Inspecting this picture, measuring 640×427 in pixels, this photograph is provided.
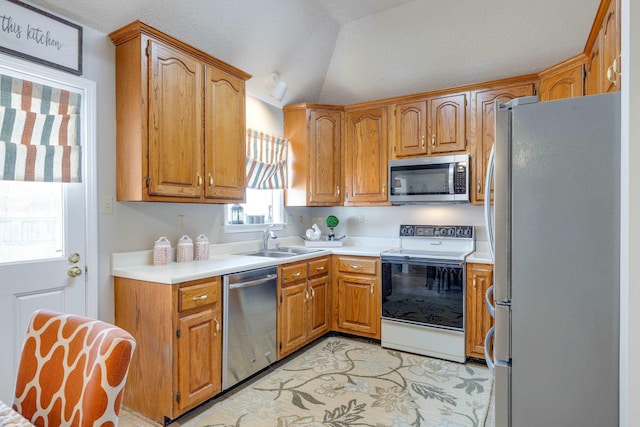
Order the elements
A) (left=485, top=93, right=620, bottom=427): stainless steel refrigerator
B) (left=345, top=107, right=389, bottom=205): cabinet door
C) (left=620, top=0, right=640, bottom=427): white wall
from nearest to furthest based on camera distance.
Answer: (left=620, top=0, right=640, bottom=427): white wall
(left=485, top=93, right=620, bottom=427): stainless steel refrigerator
(left=345, top=107, right=389, bottom=205): cabinet door

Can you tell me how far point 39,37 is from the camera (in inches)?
77.2

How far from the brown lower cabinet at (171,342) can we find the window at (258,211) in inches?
42.5

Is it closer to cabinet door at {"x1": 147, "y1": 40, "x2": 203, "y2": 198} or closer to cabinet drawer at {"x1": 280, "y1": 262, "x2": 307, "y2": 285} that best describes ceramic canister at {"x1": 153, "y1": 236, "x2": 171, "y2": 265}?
cabinet door at {"x1": 147, "y1": 40, "x2": 203, "y2": 198}

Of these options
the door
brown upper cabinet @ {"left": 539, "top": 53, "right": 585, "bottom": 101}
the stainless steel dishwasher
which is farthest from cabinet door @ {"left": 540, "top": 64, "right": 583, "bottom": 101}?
the door

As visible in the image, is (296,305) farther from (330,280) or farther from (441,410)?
(441,410)

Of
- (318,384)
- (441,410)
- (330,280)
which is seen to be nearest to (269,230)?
(330,280)

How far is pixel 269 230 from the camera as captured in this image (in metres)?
3.55

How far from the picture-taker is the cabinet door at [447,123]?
333 cm

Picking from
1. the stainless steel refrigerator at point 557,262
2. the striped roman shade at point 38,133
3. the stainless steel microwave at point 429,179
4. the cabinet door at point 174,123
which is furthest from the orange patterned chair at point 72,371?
the stainless steel microwave at point 429,179

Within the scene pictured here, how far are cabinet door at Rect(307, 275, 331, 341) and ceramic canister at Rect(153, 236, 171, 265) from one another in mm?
1252

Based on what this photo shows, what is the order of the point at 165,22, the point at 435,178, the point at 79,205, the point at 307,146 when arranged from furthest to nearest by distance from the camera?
the point at 307,146, the point at 435,178, the point at 165,22, the point at 79,205

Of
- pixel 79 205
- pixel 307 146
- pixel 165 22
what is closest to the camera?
pixel 79 205

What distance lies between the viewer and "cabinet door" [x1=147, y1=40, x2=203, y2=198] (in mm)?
2271

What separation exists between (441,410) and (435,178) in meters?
1.95
